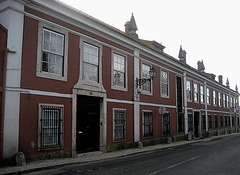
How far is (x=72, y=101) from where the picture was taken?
10930mm

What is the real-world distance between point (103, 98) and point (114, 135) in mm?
2197

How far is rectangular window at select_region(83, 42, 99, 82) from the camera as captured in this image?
12.0 meters

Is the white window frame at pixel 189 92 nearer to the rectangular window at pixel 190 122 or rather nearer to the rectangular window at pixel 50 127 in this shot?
the rectangular window at pixel 190 122

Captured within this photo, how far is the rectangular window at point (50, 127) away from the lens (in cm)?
954

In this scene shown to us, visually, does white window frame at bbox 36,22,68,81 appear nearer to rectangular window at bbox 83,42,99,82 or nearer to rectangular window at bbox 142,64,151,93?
rectangular window at bbox 83,42,99,82

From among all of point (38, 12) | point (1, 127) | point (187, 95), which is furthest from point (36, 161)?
point (187, 95)

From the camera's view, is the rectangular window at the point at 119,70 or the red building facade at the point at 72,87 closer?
the red building facade at the point at 72,87

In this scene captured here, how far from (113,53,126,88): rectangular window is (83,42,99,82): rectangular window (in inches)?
61.3

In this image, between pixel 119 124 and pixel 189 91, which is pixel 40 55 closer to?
pixel 119 124

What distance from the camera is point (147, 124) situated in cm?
1652

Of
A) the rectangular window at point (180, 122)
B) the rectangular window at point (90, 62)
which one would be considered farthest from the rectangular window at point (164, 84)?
the rectangular window at point (90, 62)

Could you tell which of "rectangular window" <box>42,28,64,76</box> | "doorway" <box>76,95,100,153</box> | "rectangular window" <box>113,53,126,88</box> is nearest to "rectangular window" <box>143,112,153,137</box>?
"rectangular window" <box>113,53,126,88</box>

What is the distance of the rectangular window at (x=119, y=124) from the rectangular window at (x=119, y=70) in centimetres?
160

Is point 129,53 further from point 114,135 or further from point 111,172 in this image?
point 111,172
